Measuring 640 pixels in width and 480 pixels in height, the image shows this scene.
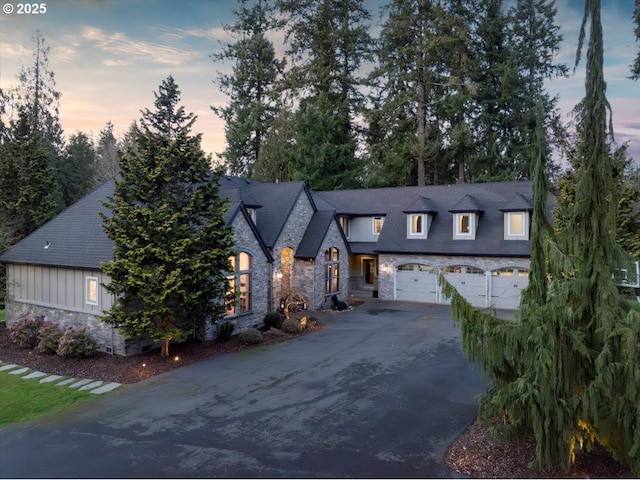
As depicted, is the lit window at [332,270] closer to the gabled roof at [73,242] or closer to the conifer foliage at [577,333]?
the gabled roof at [73,242]

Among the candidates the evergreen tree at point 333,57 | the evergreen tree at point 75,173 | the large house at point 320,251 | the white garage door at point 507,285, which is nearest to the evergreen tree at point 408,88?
the evergreen tree at point 333,57

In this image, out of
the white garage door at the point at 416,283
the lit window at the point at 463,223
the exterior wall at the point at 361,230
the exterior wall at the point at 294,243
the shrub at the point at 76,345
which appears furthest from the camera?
the exterior wall at the point at 361,230

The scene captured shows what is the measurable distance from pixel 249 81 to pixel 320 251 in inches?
1105

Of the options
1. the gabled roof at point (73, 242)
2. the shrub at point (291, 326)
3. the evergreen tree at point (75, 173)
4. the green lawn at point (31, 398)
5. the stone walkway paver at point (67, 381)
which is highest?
the evergreen tree at point (75, 173)

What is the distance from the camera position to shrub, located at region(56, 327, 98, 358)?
12227 mm

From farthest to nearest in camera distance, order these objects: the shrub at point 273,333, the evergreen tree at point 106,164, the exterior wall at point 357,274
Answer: the evergreen tree at point 106,164 < the exterior wall at point 357,274 < the shrub at point 273,333

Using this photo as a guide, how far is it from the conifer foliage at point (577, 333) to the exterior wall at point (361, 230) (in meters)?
19.2

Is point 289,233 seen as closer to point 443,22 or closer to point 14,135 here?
point 14,135

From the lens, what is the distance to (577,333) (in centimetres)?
588

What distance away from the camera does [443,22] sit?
32188 mm

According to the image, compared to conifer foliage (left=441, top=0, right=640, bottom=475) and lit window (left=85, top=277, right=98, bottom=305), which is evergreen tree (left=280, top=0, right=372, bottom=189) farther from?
conifer foliage (left=441, top=0, right=640, bottom=475)

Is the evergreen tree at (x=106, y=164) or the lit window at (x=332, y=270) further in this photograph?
the evergreen tree at (x=106, y=164)

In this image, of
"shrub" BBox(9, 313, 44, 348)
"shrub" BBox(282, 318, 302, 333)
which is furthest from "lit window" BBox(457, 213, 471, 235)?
"shrub" BBox(9, 313, 44, 348)

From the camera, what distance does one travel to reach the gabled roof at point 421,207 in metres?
22.8
